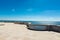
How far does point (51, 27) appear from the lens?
1916cm

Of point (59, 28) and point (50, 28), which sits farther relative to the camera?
point (50, 28)

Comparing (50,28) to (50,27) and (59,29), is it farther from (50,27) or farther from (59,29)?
(59,29)

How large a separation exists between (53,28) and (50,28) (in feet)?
2.52

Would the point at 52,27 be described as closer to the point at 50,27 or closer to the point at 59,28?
the point at 50,27

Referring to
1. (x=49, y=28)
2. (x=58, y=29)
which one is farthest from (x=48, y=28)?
(x=58, y=29)

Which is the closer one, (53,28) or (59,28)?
(59,28)

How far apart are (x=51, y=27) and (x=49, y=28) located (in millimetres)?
471

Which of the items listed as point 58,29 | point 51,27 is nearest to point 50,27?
point 51,27

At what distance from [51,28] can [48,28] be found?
25.4 inches

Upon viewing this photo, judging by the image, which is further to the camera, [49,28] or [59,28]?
[49,28]

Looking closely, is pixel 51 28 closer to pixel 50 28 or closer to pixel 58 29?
pixel 50 28

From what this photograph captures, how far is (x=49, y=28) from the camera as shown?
19.2 metres

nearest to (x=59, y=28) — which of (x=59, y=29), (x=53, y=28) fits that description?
(x=59, y=29)

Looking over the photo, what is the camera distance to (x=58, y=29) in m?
17.0
